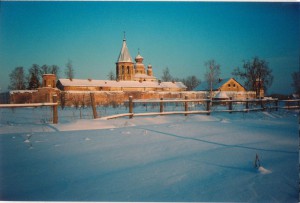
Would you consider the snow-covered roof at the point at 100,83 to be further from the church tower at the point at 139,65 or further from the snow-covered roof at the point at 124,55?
the church tower at the point at 139,65

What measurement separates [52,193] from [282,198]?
9.07ft

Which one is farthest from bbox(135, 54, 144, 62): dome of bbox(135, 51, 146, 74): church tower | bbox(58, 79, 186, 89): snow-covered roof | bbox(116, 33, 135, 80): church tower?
bbox(58, 79, 186, 89): snow-covered roof

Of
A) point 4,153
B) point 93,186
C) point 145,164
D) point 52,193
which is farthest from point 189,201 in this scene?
point 4,153

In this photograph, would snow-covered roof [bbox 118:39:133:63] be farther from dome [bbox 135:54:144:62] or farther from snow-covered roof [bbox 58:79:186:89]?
snow-covered roof [bbox 58:79:186:89]

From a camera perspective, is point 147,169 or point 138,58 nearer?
point 147,169

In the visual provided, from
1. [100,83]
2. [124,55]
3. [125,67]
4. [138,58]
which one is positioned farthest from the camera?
[138,58]

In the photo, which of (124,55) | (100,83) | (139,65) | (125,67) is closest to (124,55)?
(124,55)

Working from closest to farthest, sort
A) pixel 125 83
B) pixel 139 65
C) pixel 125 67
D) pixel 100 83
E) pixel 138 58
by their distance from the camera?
pixel 100 83
pixel 125 83
pixel 125 67
pixel 139 65
pixel 138 58

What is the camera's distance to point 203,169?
116 inches

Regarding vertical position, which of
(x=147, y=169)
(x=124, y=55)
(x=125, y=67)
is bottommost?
(x=147, y=169)

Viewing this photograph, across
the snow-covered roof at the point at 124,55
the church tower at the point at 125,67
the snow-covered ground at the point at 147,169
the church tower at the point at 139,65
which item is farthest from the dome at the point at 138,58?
the snow-covered ground at the point at 147,169

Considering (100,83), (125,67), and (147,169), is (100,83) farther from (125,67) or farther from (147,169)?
(147,169)

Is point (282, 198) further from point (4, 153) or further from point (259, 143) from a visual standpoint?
point (4, 153)

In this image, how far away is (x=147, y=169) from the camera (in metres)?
2.95
